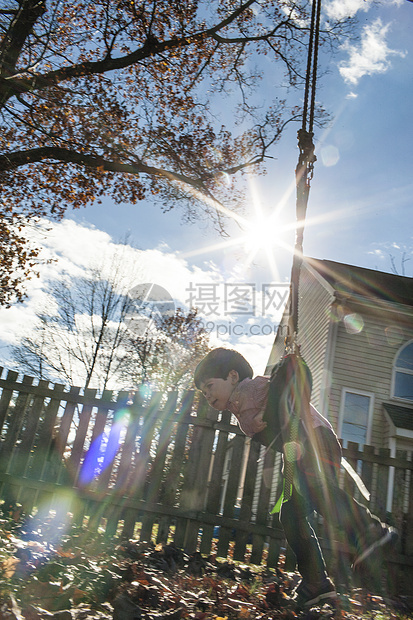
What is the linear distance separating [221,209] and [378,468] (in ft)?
27.2

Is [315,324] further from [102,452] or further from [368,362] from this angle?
[102,452]

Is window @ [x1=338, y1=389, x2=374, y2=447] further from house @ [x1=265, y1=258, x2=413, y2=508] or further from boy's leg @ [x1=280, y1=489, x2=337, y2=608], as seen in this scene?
boy's leg @ [x1=280, y1=489, x2=337, y2=608]

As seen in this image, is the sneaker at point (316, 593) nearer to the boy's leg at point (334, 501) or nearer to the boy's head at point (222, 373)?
the boy's leg at point (334, 501)

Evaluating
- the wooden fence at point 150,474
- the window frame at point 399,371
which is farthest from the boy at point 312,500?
the window frame at point 399,371

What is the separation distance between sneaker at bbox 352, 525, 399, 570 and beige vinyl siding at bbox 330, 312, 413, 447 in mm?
8953

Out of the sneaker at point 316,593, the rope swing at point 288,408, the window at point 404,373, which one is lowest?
the sneaker at point 316,593

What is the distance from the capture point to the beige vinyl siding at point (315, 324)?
41.9 ft

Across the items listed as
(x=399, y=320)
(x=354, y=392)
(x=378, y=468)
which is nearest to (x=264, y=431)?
(x=378, y=468)

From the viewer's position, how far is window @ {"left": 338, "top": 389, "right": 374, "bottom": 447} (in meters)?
11.6

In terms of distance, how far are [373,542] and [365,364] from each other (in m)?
9.85

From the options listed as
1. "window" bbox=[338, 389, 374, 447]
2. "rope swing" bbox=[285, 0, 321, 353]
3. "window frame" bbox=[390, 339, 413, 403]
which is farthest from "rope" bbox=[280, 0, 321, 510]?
"window frame" bbox=[390, 339, 413, 403]

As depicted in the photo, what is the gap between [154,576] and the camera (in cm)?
318

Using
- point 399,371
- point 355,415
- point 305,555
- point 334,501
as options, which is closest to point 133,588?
point 305,555

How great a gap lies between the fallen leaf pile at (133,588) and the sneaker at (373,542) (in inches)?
14.3
